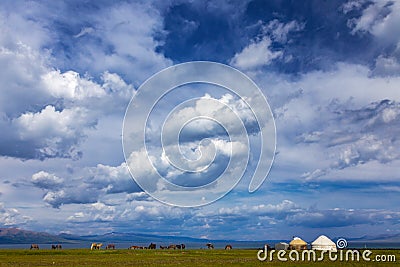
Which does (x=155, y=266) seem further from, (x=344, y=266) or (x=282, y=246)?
(x=282, y=246)

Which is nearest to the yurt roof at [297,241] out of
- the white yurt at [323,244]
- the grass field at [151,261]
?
the white yurt at [323,244]

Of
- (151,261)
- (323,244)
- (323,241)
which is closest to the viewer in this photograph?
(151,261)

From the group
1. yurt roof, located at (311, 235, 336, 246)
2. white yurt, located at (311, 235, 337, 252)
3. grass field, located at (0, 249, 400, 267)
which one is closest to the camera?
grass field, located at (0, 249, 400, 267)

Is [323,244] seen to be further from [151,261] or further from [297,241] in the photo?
[151,261]

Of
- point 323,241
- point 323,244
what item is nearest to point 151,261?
point 323,244

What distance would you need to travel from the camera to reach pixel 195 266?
59.6m

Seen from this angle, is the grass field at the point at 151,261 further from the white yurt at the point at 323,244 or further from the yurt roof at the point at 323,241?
the yurt roof at the point at 323,241

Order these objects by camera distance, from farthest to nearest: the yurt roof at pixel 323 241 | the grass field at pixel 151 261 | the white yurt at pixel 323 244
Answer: the yurt roof at pixel 323 241 < the white yurt at pixel 323 244 < the grass field at pixel 151 261

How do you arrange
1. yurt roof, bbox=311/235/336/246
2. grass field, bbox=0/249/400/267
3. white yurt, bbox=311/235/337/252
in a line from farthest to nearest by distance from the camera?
yurt roof, bbox=311/235/336/246 → white yurt, bbox=311/235/337/252 → grass field, bbox=0/249/400/267

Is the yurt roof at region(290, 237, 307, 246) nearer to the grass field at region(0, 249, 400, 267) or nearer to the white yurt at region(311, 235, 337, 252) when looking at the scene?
the white yurt at region(311, 235, 337, 252)

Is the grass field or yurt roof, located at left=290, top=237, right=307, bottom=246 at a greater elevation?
yurt roof, located at left=290, top=237, right=307, bottom=246

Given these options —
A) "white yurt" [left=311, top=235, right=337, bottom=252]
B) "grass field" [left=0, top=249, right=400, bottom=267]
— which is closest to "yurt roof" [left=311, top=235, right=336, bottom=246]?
"white yurt" [left=311, top=235, right=337, bottom=252]

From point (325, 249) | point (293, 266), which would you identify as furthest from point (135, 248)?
point (293, 266)

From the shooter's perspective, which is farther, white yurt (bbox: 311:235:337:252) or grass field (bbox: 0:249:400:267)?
white yurt (bbox: 311:235:337:252)
